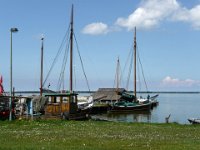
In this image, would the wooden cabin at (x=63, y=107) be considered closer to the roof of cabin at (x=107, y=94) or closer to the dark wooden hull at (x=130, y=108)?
the dark wooden hull at (x=130, y=108)

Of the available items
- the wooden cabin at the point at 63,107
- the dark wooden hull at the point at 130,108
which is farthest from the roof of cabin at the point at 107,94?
the wooden cabin at the point at 63,107

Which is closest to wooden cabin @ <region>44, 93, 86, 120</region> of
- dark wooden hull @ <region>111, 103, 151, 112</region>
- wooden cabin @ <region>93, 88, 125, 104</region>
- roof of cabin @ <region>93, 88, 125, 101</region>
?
dark wooden hull @ <region>111, 103, 151, 112</region>

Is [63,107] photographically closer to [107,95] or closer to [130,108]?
[130,108]

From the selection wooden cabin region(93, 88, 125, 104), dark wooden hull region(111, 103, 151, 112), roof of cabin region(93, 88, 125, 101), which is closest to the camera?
dark wooden hull region(111, 103, 151, 112)

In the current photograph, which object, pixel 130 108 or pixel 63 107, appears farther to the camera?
pixel 130 108

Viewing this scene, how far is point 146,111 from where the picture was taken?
100562 millimetres

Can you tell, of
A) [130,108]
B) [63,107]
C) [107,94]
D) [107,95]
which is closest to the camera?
[63,107]

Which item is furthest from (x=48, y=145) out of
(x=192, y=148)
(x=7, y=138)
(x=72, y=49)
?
(x=72, y=49)

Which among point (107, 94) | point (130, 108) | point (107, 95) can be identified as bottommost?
point (130, 108)

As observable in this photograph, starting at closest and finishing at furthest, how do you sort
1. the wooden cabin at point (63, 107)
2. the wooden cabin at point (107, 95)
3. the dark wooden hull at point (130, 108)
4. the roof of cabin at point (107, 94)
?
the wooden cabin at point (63, 107)
the dark wooden hull at point (130, 108)
the wooden cabin at point (107, 95)
the roof of cabin at point (107, 94)

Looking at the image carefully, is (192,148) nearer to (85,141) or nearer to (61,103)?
(85,141)

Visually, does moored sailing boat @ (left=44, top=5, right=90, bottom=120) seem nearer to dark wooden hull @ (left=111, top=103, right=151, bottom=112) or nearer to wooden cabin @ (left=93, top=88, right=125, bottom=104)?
dark wooden hull @ (left=111, top=103, right=151, bottom=112)

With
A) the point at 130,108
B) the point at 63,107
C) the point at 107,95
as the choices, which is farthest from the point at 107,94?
the point at 63,107

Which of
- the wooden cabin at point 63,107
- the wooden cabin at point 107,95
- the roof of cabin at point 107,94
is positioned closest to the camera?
the wooden cabin at point 63,107
